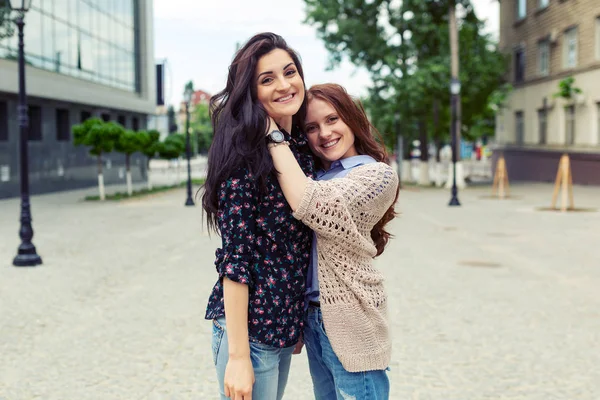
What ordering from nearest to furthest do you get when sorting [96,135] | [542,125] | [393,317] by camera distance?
[393,317], [96,135], [542,125]

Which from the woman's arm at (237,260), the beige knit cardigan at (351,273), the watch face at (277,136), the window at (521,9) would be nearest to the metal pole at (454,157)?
the window at (521,9)

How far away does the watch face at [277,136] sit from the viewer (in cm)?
220

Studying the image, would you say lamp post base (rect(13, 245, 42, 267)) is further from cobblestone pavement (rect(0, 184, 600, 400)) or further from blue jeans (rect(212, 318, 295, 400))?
blue jeans (rect(212, 318, 295, 400))

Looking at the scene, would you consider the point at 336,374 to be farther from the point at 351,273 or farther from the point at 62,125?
the point at 62,125

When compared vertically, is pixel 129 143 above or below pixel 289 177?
above

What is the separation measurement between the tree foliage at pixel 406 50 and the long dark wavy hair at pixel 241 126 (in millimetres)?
31289

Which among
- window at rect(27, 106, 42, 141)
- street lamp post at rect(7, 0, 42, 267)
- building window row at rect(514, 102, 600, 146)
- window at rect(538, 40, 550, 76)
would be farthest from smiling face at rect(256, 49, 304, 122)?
window at rect(538, 40, 550, 76)

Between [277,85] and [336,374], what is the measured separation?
0.94 m

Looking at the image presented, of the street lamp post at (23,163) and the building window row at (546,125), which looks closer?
the street lamp post at (23,163)

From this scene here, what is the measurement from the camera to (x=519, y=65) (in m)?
39.2

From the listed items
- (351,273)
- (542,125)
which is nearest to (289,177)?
(351,273)

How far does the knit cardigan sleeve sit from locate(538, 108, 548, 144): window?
116 ft

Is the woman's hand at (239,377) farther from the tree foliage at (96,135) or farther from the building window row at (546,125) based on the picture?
the building window row at (546,125)

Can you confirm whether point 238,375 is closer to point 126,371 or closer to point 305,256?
point 305,256
